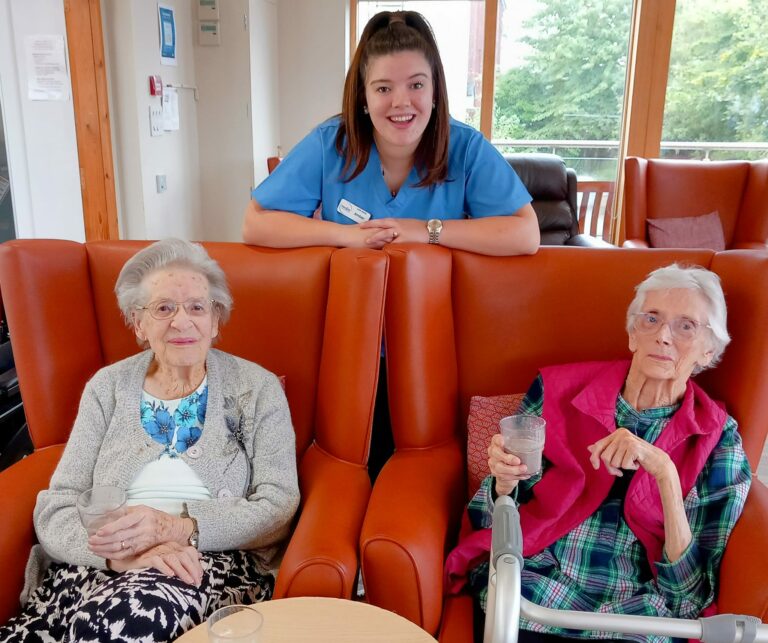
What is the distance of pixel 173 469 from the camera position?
4.82 feet

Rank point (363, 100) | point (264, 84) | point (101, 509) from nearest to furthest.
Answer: point (101, 509) → point (363, 100) → point (264, 84)

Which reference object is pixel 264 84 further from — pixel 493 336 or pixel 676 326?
pixel 676 326

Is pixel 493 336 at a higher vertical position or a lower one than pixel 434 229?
lower

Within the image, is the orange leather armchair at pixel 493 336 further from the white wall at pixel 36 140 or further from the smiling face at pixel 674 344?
the white wall at pixel 36 140

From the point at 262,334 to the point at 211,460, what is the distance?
14.9 inches

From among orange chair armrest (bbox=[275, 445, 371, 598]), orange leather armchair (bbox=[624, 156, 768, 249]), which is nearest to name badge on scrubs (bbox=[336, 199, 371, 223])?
orange chair armrest (bbox=[275, 445, 371, 598])

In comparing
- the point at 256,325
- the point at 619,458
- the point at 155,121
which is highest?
the point at 155,121

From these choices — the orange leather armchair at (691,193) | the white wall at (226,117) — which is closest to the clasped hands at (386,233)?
the orange leather armchair at (691,193)

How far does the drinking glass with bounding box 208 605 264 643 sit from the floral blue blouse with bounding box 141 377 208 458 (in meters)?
0.55

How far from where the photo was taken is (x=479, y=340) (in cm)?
175

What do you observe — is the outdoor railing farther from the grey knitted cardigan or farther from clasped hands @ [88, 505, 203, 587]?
clasped hands @ [88, 505, 203, 587]

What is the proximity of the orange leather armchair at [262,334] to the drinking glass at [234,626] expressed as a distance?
49 cm

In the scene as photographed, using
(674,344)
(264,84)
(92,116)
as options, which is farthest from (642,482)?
(264,84)

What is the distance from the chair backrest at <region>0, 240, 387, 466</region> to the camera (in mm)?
1620
